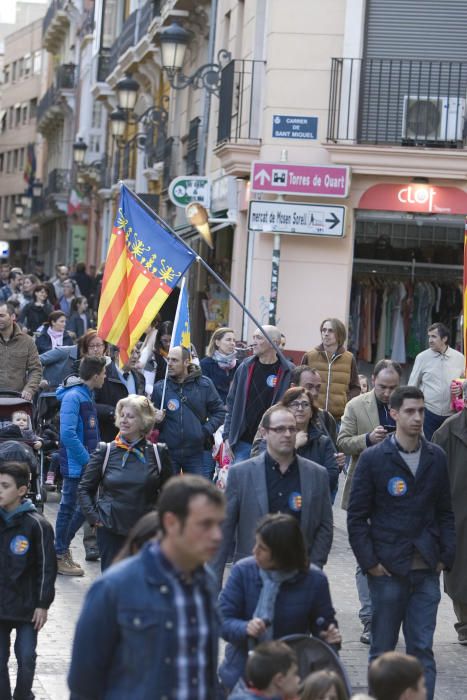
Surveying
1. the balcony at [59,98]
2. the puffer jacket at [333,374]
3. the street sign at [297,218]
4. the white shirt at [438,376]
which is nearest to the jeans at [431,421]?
the white shirt at [438,376]

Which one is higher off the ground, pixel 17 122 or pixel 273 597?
pixel 17 122

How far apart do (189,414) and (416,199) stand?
31.0ft

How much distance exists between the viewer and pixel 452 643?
1009 cm

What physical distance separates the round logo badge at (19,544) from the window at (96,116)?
47964 mm

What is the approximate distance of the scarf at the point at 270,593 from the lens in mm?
6387

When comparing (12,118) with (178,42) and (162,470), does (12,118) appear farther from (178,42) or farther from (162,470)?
(162,470)

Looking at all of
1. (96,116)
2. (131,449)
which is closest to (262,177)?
(131,449)

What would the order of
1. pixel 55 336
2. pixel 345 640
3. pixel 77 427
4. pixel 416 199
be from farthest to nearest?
pixel 416 199, pixel 55 336, pixel 77 427, pixel 345 640

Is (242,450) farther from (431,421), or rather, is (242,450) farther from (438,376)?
(431,421)

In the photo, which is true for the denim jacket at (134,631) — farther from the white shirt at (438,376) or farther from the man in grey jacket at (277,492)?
the white shirt at (438,376)

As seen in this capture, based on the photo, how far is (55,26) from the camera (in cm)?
6894

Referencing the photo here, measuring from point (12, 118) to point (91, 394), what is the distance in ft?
271

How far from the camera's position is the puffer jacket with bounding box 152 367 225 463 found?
1220cm

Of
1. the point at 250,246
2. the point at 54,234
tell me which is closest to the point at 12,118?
the point at 54,234
